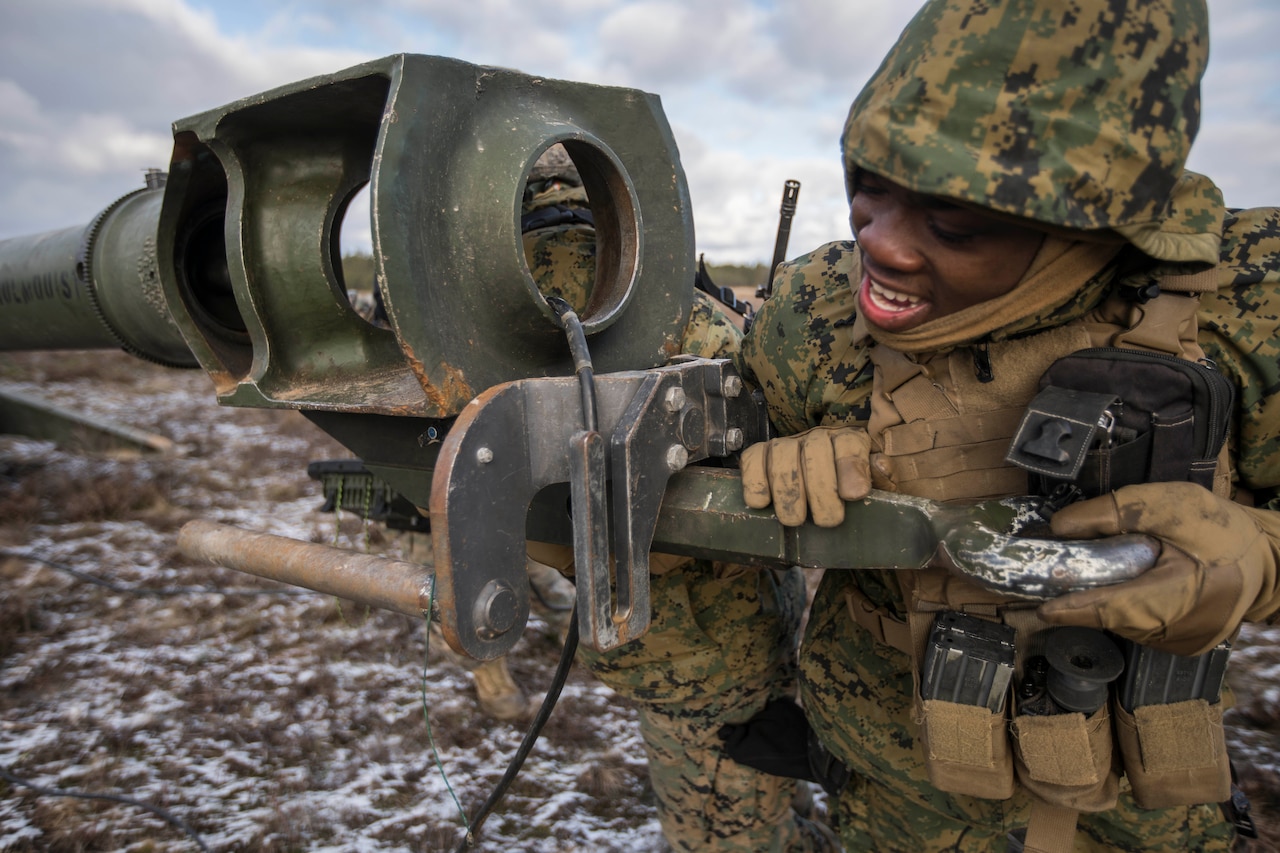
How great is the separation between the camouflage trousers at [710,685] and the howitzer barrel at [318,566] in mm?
1026

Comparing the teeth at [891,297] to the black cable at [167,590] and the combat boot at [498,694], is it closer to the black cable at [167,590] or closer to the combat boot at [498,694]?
the combat boot at [498,694]

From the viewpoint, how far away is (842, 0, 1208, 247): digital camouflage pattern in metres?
1.16

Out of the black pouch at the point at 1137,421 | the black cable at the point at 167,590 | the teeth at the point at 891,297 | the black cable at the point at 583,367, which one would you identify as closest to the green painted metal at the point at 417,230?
the black cable at the point at 583,367

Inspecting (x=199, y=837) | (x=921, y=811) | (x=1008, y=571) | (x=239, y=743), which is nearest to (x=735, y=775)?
(x=921, y=811)

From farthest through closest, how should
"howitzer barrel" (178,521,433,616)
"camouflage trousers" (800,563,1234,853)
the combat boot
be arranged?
1. the combat boot
2. "camouflage trousers" (800,563,1234,853)
3. "howitzer barrel" (178,521,433,616)

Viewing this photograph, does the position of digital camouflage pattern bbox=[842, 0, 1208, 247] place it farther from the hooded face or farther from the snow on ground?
the snow on ground

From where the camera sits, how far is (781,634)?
249cm

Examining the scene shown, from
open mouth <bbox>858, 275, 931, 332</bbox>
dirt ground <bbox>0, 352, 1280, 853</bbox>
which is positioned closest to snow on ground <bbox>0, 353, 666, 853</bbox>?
dirt ground <bbox>0, 352, 1280, 853</bbox>

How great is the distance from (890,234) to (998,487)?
0.51 m

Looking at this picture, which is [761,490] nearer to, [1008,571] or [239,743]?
[1008,571]

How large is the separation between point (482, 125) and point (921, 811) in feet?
6.28

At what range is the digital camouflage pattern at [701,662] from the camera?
87.5 inches

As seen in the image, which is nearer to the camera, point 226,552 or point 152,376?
point 226,552

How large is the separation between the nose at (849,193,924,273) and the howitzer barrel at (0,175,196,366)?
200cm
